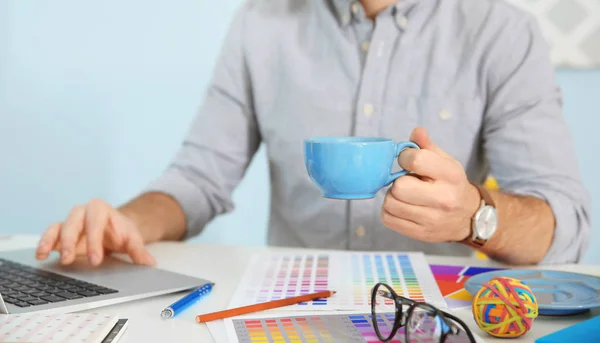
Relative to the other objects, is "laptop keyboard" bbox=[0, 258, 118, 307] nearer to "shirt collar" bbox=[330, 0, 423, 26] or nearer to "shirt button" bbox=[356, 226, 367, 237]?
"shirt button" bbox=[356, 226, 367, 237]

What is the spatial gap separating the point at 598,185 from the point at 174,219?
5.04 ft

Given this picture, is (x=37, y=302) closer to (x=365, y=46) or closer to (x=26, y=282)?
(x=26, y=282)

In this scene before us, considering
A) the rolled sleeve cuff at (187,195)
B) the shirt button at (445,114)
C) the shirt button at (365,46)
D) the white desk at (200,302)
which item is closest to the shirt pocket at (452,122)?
the shirt button at (445,114)

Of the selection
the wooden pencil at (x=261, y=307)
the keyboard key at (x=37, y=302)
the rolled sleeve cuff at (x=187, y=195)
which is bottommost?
the rolled sleeve cuff at (x=187, y=195)

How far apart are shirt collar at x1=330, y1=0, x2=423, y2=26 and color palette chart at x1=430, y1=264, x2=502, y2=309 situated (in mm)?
561

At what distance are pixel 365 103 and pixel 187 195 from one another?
0.39m

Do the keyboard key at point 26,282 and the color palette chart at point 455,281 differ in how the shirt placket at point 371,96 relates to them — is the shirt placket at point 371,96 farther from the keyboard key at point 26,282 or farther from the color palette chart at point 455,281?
the keyboard key at point 26,282

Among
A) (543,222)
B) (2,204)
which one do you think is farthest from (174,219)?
(2,204)

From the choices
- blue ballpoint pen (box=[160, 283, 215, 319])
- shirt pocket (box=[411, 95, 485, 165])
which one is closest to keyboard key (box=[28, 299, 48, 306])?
blue ballpoint pen (box=[160, 283, 215, 319])

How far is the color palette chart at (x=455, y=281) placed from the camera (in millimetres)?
815

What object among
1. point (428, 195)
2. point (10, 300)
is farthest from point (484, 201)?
point (10, 300)

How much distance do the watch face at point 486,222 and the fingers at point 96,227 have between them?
524mm

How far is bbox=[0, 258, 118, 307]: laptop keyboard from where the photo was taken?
798mm

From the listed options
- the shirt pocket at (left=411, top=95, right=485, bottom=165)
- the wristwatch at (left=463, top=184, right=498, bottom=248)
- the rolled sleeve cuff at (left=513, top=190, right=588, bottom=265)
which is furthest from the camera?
the shirt pocket at (left=411, top=95, right=485, bottom=165)
